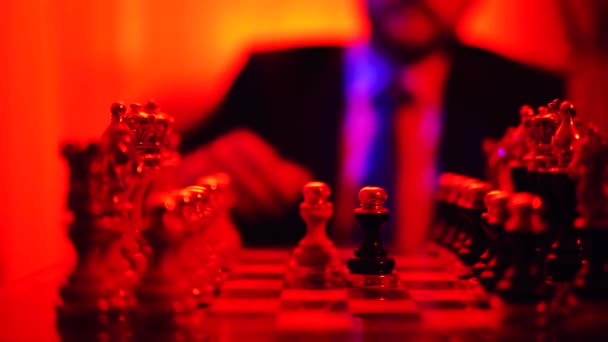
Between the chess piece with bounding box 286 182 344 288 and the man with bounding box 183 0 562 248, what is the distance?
886 millimetres

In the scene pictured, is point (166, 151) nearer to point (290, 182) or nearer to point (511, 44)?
point (290, 182)

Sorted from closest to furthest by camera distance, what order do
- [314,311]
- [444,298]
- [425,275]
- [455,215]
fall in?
[314,311] → [444,298] → [425,275] → [455,215]

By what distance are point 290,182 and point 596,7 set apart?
4.66 ft

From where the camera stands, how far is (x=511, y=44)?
10.6 ft

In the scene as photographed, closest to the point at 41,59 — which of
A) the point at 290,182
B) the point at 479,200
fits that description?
the point at 290,182

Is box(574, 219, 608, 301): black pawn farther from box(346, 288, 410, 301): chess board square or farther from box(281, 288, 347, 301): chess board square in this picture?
box(281, 288, 347, 301): chess board square

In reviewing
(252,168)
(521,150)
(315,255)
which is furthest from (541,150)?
(252,168)

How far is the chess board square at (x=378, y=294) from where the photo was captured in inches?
74.9

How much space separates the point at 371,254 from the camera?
6.91ft

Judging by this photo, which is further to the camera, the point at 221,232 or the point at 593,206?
the point at 221,232

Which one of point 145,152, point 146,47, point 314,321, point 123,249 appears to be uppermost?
point 146,47

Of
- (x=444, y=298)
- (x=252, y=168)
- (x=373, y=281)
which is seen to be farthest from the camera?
(x=252, y=168)

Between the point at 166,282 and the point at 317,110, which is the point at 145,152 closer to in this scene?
the point at 166,282

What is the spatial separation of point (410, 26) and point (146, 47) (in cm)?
103
